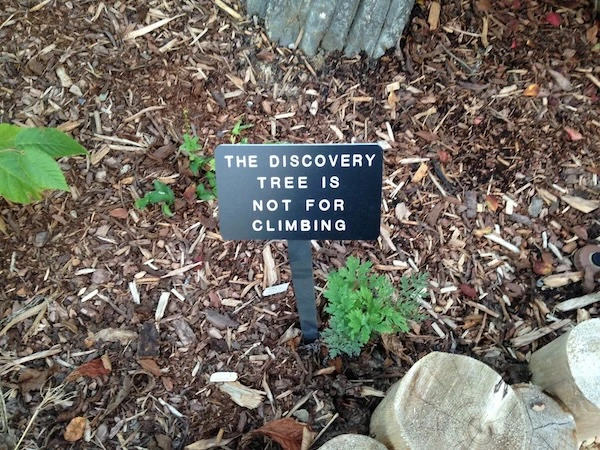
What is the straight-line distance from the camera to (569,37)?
2770 mm

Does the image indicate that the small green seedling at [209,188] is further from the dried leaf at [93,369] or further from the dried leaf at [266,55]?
the dried leaf at [93,369]

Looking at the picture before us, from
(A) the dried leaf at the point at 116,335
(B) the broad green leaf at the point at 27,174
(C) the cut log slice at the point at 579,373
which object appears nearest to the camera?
(B) the broad green leaf at the point at 27,174

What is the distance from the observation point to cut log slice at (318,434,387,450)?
5.22ft

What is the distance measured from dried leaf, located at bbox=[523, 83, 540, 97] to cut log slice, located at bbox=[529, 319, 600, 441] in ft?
3.95

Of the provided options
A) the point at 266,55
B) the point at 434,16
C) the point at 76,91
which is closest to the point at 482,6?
the point at 434,16

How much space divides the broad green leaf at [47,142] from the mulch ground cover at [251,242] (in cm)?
74

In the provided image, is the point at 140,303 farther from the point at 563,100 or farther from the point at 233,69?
the point at 563,100

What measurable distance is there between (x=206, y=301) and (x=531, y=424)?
1.19m

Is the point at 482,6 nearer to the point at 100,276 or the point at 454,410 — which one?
the point at 454,410

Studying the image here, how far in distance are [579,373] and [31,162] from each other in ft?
5.58

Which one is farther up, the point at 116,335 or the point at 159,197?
the point at 159,197

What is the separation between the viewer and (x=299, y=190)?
166 cm

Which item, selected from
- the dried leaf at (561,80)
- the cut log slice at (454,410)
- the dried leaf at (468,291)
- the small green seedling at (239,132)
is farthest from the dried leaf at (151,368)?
the dried leaf at (561,80)

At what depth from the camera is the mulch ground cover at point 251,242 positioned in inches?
80.9
